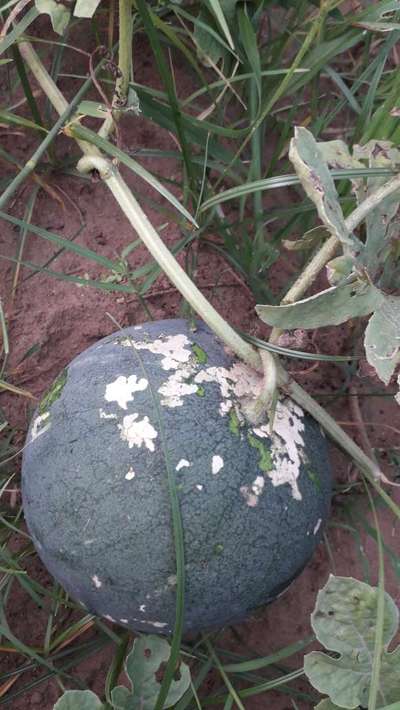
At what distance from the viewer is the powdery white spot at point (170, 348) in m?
1.38

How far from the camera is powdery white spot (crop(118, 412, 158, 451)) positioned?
130cm

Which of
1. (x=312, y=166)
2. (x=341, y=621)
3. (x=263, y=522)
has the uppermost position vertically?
(x=312, y=166)

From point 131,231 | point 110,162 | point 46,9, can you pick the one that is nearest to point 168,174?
point 131,231

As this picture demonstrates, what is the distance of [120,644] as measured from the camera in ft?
5.30

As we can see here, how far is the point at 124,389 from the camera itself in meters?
1.35

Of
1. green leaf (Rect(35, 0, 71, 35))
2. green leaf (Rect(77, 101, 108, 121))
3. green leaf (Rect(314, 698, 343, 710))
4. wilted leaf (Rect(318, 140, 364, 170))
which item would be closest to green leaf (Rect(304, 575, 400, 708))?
green leaf (Rect(314, 698, 343, 710))

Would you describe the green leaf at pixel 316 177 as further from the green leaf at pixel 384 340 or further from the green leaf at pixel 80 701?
the green leaf at pixel 80 701

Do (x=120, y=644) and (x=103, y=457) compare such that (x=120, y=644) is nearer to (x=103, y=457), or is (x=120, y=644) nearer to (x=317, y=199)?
(x=103, y=457)

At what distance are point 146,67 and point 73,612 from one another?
4.34 ft

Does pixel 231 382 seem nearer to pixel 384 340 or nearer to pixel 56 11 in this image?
pixel 384 340

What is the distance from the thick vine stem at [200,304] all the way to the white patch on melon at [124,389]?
151 millimetres

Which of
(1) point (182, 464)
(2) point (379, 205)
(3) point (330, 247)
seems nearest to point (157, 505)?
(1) point (182, 464)

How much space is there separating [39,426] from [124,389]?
0.20 meters

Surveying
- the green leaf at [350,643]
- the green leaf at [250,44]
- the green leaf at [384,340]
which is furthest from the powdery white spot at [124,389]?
the green leaf at [250,44]
